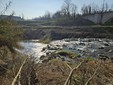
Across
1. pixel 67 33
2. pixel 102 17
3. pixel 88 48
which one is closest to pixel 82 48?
pixel 88 48

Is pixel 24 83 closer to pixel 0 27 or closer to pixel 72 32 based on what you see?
pixel 0 27

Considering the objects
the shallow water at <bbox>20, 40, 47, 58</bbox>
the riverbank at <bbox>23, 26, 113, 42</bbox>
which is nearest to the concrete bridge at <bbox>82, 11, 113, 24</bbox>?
the riverbank at <bbox>23, 26, 113, 42</bbox>

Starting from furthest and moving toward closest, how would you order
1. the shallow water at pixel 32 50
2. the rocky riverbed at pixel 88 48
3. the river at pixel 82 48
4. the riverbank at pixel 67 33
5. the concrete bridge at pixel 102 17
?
the concrete bridge at pixel 102 17
the riverbank at pixel 67 33
the rocky riverbed at pixel 88 48
the river at pixel 82 48
the shallow water at pixel 32 50

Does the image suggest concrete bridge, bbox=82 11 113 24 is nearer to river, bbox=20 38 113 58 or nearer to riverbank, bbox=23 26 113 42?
riverbank, bbox=23 26 113 42

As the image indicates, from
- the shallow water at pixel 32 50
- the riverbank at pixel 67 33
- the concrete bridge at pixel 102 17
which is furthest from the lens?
the concrete bridge at pixel 102 17

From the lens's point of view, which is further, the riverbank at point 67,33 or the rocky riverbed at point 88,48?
the riverbank at point 67,33

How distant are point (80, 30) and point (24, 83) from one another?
157ft

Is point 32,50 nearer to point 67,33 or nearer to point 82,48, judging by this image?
point 82,48

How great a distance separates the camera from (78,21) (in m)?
71.2

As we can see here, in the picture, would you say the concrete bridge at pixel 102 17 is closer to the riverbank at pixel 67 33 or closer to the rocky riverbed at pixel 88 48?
the riverbank at pixel 67 33

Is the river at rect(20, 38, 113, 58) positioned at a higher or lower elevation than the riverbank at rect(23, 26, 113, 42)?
higher

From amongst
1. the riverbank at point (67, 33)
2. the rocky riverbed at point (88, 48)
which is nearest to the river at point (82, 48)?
the rocky riverbed at point (88, 48)

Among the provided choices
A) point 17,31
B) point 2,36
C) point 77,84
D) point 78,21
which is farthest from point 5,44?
point 78,21

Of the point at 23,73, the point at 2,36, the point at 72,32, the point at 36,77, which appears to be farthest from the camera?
the point at 72,32
